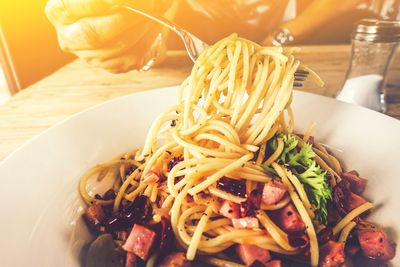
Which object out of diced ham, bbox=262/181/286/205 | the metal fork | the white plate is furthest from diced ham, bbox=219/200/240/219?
the metal fork

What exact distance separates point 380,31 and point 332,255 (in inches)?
52.0

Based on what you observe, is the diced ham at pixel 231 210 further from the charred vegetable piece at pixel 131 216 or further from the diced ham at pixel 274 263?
the charred vegetable piece at pixel 131 216

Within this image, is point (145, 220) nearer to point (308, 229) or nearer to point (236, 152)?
point (236, 152)

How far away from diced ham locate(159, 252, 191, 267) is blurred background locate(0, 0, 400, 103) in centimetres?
312

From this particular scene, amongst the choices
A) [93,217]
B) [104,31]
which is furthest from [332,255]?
[104,31]

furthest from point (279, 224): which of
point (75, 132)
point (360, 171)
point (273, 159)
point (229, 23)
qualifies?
point (229, 23)

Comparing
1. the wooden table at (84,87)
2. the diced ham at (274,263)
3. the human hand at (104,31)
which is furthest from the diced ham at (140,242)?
the human hand at (104,31)

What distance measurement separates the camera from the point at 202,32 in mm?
4129

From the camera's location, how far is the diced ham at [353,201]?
1.51 m

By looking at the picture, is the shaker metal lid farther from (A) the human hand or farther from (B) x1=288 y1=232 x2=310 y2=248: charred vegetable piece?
(A) the human hand

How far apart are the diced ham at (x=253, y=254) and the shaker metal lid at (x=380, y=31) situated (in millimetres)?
1396

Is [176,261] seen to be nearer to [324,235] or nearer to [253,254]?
[253,254]

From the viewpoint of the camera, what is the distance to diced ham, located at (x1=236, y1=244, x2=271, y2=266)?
1.32 m

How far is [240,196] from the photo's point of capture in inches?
55.0
